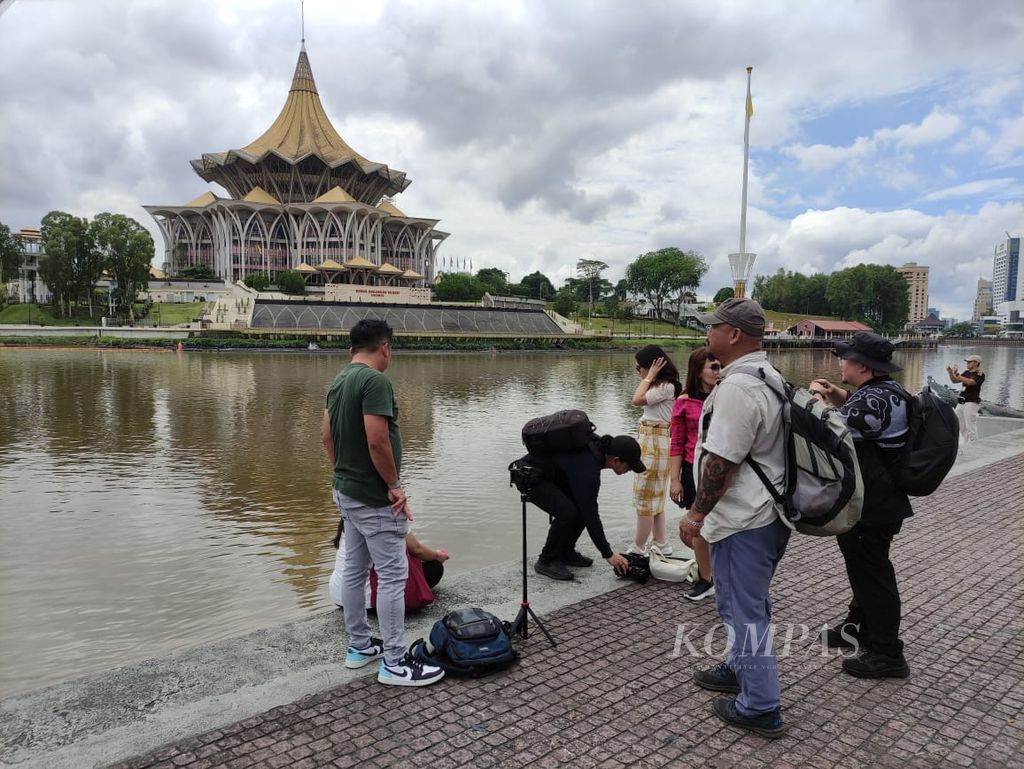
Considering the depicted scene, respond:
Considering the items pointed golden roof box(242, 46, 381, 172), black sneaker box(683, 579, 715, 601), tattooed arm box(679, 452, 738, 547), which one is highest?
pointed golden roof box(242, 46, 381, 172)

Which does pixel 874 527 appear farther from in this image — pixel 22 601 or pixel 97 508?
pixel 97 508

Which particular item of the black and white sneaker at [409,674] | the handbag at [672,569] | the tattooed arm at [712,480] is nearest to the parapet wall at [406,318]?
the handbag at [672,569]

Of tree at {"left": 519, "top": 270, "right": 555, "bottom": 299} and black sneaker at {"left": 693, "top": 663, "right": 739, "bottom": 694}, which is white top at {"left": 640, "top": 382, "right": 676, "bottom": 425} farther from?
tree at {"left": 519, "top": 270, "right": 555, "bottom": 299}

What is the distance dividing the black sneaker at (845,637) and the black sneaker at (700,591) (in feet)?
2.51

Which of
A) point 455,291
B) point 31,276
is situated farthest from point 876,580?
point 31,276

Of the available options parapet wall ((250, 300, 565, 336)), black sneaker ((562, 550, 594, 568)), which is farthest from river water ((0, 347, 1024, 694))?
parapet wall ((250, 300, 565, 336))

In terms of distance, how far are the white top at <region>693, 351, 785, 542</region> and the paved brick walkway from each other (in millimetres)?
871

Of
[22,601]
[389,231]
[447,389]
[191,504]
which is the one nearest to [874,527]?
Result: [22,601]

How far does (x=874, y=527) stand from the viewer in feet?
10.3

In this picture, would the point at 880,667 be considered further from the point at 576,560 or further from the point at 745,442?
the point at 576,560

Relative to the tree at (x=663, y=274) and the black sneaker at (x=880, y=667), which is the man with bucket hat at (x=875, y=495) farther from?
the tree at (x=663, y=274)

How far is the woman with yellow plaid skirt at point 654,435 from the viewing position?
470 centimetres

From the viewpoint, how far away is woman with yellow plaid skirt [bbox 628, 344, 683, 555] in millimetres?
4703

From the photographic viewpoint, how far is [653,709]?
9.58 feet
